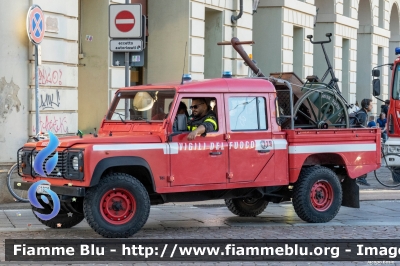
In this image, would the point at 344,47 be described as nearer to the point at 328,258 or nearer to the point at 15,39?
the point at 15,39

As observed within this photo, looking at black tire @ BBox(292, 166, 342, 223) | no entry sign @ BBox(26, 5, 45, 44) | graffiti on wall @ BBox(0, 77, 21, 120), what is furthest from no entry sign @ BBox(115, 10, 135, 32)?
black tire @ BBox(292, 166, 342, 223)

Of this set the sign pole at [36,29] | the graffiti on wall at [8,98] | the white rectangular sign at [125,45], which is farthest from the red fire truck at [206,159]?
the graffiti on wall at [8,98]

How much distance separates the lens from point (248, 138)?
11359mm

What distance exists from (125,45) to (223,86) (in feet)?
11.4

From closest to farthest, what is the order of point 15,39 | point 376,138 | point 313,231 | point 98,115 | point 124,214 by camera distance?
point 124,214 < point 313,231 < point 376,138 < point 15,39 < point 98,115

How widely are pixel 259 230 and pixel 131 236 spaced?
177 centimetres

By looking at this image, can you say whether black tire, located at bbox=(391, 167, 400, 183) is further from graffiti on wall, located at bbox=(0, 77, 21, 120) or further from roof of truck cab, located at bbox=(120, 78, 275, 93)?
graffiti on wall, located at bbox=(0, 77, 21, 120)

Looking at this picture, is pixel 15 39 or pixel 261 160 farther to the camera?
pixel 15 39

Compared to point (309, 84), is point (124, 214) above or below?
below

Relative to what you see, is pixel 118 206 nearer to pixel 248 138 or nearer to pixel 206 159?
pixel 206 159

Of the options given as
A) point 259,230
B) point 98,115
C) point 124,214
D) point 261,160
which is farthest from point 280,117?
point 98,115

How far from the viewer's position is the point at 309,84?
13.1 metres

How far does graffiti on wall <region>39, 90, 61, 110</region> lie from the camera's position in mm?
15852

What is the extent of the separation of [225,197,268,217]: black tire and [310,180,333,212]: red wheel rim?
93 cm
